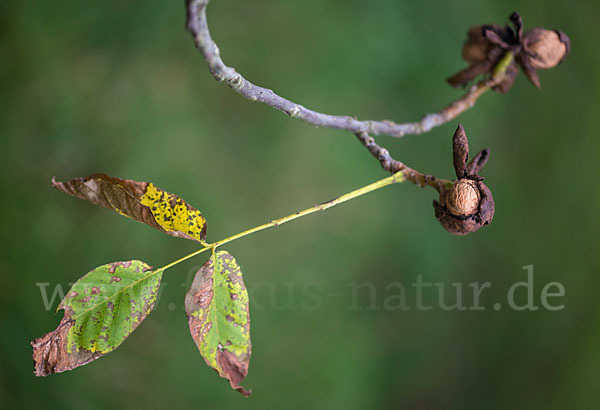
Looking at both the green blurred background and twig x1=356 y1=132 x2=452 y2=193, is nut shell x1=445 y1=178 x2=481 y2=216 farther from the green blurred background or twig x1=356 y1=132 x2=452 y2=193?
the green blurred background

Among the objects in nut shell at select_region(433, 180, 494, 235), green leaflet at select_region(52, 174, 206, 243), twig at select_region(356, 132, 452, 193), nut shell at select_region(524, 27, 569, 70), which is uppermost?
nut shell at select_region(524, 27, 569, 70)

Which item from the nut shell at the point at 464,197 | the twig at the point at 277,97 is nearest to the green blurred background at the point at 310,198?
the twig at the point at 277,97

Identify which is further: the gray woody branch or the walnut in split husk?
the walnut in split husk

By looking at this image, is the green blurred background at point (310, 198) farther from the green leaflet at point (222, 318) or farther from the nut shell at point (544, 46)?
the green leaflet at point (222, 318)


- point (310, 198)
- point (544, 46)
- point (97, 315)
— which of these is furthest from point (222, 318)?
point (310, 198)

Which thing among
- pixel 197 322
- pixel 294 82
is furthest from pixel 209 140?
pixel 197 322

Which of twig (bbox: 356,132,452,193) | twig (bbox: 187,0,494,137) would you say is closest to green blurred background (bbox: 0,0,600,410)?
twig (bbox: 187,0,494,137)
